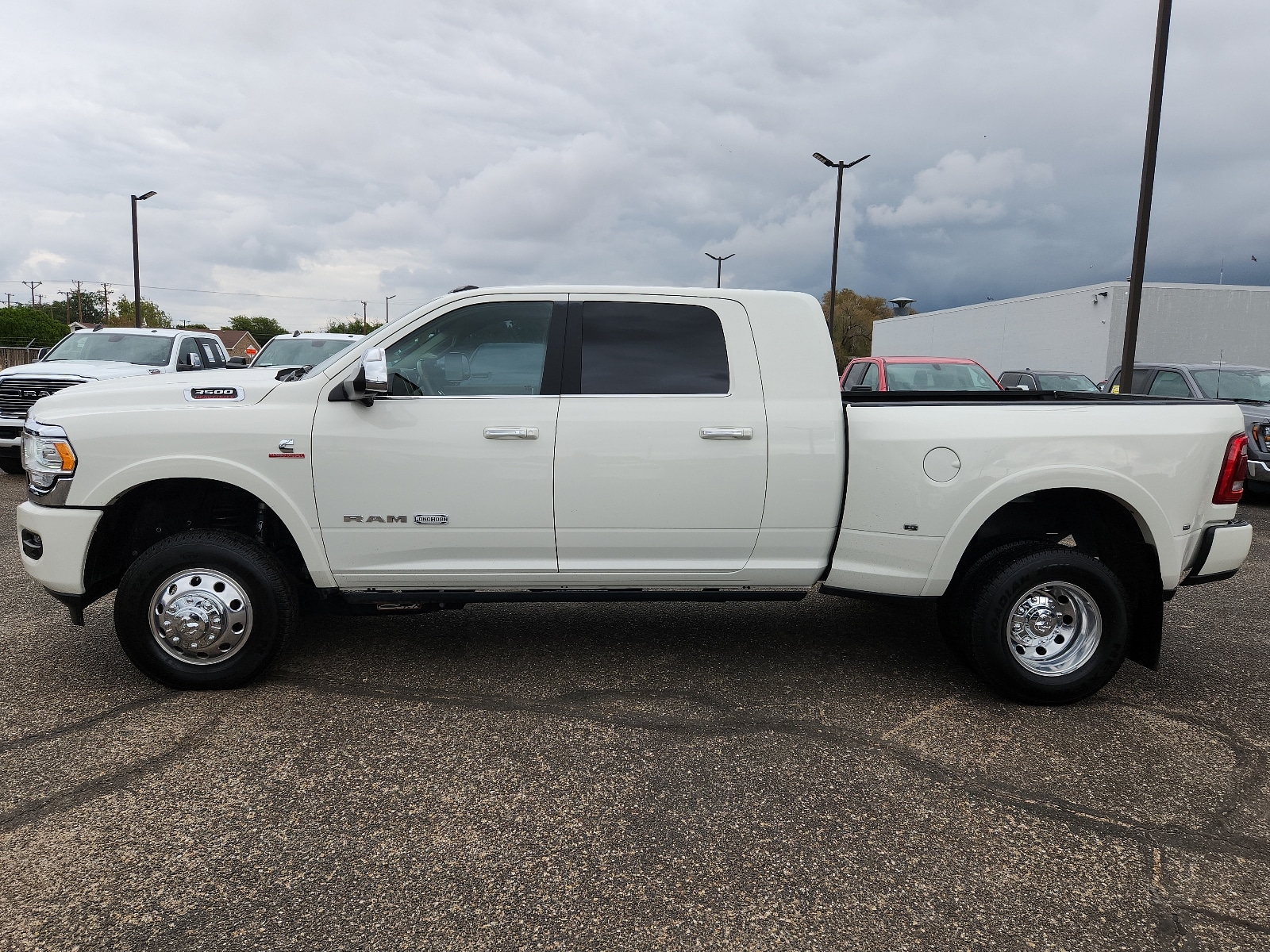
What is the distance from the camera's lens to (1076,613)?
4.37 meters

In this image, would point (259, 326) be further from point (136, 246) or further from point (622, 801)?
point (622, 801)

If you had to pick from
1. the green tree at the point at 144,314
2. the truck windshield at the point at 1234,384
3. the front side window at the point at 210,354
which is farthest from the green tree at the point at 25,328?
the truck windshield at the point at 1234,384

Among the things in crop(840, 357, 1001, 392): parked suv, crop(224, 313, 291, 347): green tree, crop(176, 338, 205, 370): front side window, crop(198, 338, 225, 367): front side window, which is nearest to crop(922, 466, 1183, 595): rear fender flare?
crop(840, 357, 1001, 392): parked suv

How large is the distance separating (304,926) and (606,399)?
2.52 m

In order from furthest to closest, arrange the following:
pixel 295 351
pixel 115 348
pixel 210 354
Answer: pixel 210 354 < pixel 295 351 < pixel 115 348

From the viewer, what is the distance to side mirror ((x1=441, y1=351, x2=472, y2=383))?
4363 mm

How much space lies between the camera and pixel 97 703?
13.9 ft

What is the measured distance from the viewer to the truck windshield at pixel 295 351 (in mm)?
13727

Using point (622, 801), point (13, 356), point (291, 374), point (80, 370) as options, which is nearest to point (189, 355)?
point (80, 370)

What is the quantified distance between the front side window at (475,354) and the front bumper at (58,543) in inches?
61.9

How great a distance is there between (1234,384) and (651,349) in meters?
11.1

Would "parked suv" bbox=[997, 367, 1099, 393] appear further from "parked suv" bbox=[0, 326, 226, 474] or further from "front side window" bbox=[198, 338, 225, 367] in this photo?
"parked suv" bbox=[0, 326, 226, 474]

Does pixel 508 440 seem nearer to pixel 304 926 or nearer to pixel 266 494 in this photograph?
pixel 266 494

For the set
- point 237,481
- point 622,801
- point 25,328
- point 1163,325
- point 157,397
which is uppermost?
point 25,328
